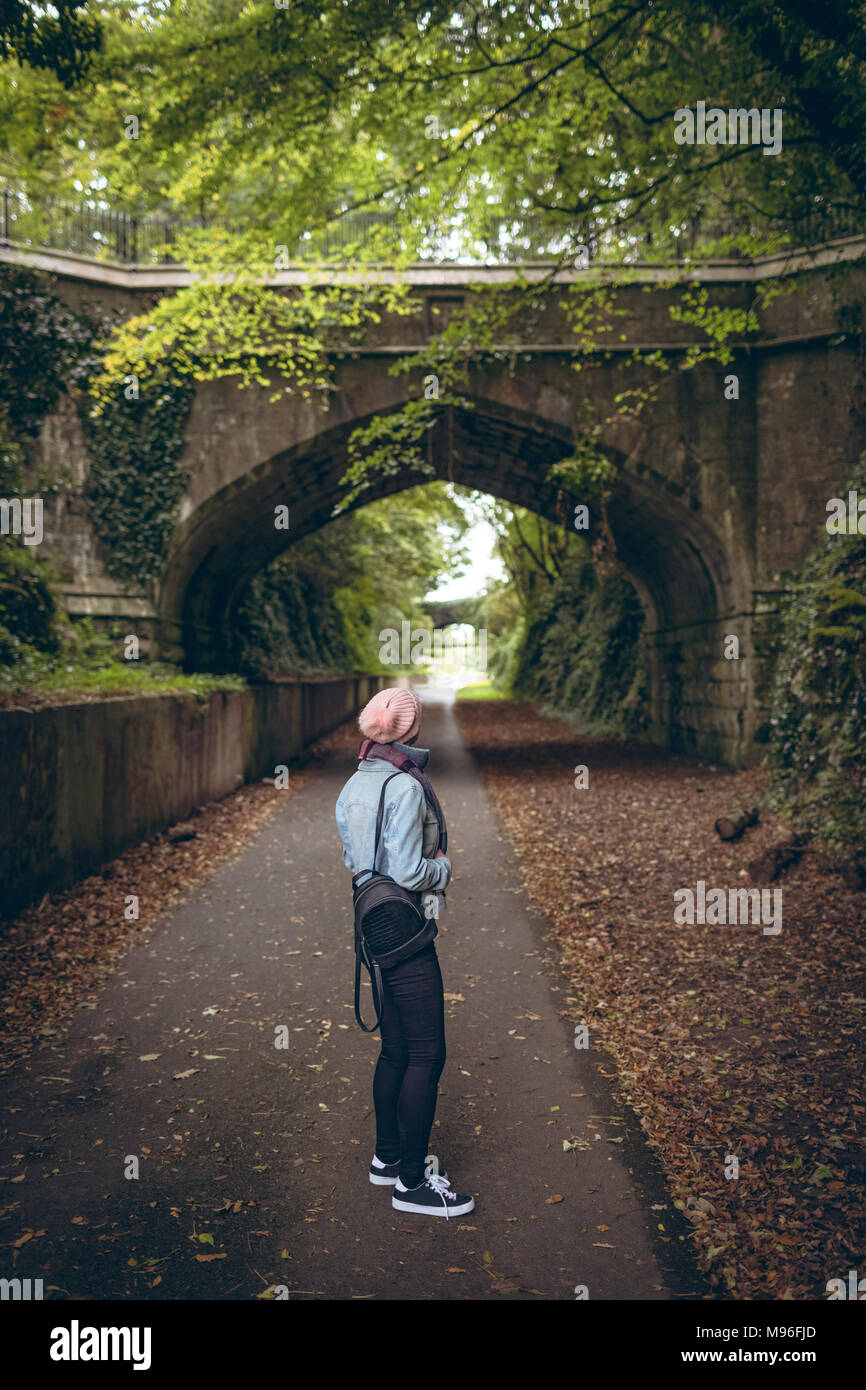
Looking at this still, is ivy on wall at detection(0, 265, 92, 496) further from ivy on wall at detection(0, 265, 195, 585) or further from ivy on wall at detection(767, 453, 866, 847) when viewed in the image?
ivy on wall at detection(767, 453, 866, 847)

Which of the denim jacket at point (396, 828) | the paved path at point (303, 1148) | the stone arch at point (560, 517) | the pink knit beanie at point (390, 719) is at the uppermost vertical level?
the stone arch at point (560, 517)

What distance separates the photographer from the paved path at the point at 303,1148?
3.00 m

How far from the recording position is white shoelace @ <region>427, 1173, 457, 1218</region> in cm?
334

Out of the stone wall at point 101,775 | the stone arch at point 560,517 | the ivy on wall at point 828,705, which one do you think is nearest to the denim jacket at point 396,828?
the stone wall at point 101,775

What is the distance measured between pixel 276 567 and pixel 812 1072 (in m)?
21.4

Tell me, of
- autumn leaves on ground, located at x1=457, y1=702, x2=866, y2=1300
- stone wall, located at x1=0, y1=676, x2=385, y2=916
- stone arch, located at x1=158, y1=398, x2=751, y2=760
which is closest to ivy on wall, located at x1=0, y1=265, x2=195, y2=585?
stone arch, located at x1=158, y1=398, x2=751, y2=760

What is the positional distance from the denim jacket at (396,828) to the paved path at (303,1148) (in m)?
1.28

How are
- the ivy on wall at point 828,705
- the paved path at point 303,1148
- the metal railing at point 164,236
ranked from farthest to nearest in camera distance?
1. the metal railing at point 164,236
2. the ivy on wall at point 828,705
3. the paved path at point 303,1148

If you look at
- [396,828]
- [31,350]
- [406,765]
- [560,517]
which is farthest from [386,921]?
[560,517]

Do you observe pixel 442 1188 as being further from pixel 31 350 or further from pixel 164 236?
pixel 164 236

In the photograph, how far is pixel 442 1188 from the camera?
338 cm

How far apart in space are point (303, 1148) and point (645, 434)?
1314 centimetres

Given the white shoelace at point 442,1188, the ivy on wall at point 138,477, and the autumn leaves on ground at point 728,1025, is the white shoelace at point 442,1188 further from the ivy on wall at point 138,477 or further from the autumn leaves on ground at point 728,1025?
the ivy on wall at point 138,477
